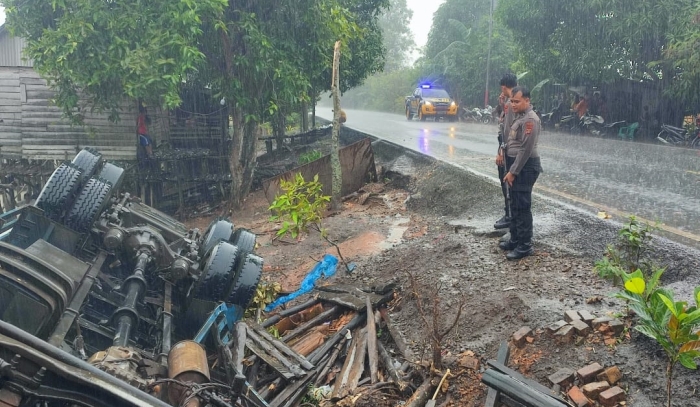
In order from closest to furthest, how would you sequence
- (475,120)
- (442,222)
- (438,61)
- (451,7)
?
(442,222) → (475,120) → (438,61) → (451,7)

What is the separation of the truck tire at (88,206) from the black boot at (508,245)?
402 cm

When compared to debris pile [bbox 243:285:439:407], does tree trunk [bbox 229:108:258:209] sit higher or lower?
higher

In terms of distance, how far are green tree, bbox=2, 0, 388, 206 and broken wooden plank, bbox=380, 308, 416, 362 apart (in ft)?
20.2

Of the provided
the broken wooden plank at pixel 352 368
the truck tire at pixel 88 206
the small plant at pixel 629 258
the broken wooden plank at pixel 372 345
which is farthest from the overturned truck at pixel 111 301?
the small plant at pixel 629 258

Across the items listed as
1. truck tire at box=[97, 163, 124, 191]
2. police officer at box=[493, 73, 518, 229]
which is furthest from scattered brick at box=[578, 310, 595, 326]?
truck tire at box=[97, 163, 124, 191]

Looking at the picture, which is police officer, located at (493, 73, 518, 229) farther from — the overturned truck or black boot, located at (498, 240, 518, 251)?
A: the overturned truck

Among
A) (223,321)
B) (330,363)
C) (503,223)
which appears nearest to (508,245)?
(503,223)

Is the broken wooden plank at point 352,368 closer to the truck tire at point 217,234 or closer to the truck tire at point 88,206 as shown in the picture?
the truck tire at point 217,234

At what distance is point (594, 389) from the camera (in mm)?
3439

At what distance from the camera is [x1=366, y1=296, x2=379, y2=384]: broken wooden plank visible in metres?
4.51

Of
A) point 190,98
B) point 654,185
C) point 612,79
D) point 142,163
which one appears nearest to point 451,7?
point 612,79

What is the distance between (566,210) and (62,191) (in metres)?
5.49

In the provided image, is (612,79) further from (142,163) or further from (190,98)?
(142,163)

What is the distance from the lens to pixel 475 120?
29.9m
